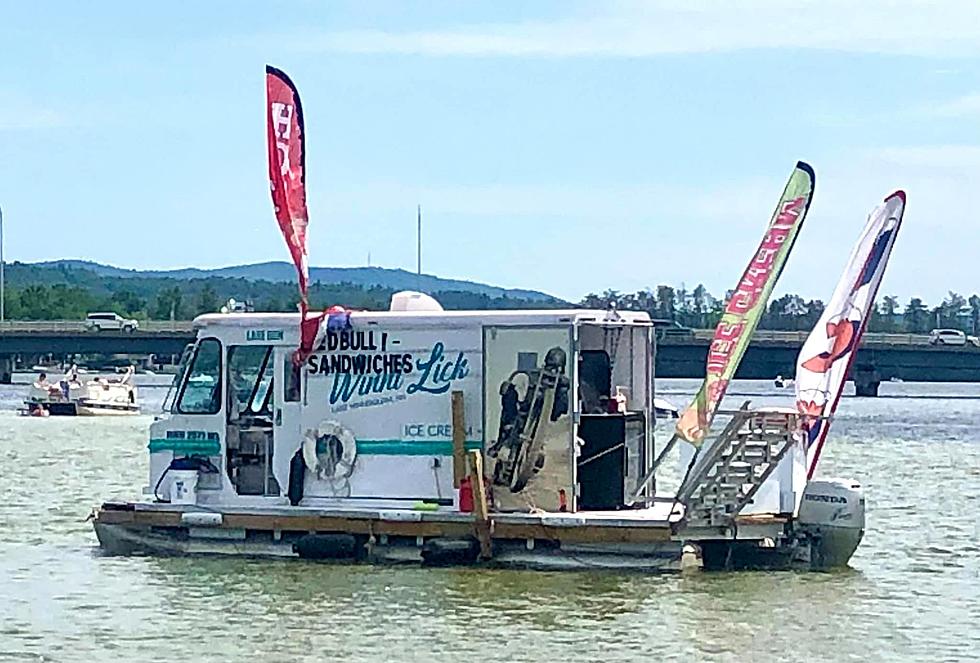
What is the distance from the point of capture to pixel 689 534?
2195cm

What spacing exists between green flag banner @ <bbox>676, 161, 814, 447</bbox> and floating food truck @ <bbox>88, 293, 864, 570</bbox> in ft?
1.52

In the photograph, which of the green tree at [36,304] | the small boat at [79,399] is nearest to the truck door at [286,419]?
the small boat at [79,399]

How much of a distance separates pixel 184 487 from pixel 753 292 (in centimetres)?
629

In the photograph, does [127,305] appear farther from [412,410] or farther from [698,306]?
[412,410]

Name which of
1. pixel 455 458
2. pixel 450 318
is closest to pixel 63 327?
pixel 450 318

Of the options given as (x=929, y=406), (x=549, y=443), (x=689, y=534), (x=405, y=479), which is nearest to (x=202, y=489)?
(x=405, y=479)

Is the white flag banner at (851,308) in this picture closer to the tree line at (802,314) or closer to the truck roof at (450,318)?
the truck roof at (450,318)

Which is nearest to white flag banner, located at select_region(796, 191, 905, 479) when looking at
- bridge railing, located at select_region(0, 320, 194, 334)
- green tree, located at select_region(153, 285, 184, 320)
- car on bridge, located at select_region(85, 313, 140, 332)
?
bridge railing, located at select_region(0, 320, 194, 334)

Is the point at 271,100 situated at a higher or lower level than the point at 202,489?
A: higher

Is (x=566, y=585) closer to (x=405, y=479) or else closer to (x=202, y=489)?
(x=405, y=479)

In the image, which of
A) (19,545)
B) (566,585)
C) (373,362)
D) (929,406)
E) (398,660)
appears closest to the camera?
(398,660)

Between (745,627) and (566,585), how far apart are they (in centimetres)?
232

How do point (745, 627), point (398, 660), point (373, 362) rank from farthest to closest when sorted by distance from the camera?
point (373, 362) → point (745, 627) → point (398, 660)

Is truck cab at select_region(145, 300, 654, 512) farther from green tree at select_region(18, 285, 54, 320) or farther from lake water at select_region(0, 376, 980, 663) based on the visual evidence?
green tree at select_region(18, 285, 54, 320)
